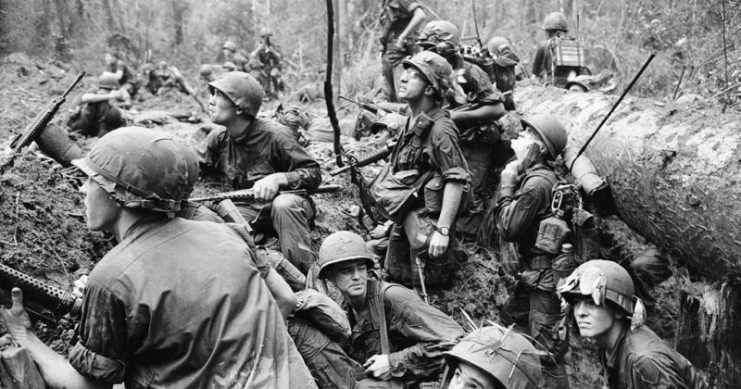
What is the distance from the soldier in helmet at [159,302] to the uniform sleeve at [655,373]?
80.0 inches

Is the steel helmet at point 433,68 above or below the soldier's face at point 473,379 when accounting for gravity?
above

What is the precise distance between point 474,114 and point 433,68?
140 centimetres

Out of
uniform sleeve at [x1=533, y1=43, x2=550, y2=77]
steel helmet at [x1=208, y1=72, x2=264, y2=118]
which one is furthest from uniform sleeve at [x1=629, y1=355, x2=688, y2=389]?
uniform sleeve at [x1=533, y1=43, x2=550, y2=77]

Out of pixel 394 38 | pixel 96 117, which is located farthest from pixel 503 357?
pixel 96 117

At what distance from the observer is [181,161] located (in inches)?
113

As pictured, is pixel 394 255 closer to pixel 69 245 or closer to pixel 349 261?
pixel 349 261

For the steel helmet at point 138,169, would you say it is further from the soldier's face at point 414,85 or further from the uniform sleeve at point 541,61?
the uniform sleeve at point 541,61

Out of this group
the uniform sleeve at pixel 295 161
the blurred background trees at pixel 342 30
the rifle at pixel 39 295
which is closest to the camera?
the rifle at pixel 39 295

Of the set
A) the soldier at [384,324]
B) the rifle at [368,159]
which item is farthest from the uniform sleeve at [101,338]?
the rifle at [368,159]

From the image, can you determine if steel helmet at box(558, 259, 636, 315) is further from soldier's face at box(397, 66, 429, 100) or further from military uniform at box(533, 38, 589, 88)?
military uniform at box(533, 38, 589, 88)

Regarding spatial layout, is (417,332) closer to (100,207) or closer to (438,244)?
(438,244)

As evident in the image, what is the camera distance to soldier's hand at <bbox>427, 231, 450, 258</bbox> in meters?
5.70

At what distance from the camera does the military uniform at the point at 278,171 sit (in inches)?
224

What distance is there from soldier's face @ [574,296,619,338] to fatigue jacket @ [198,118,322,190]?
278 centimetres
